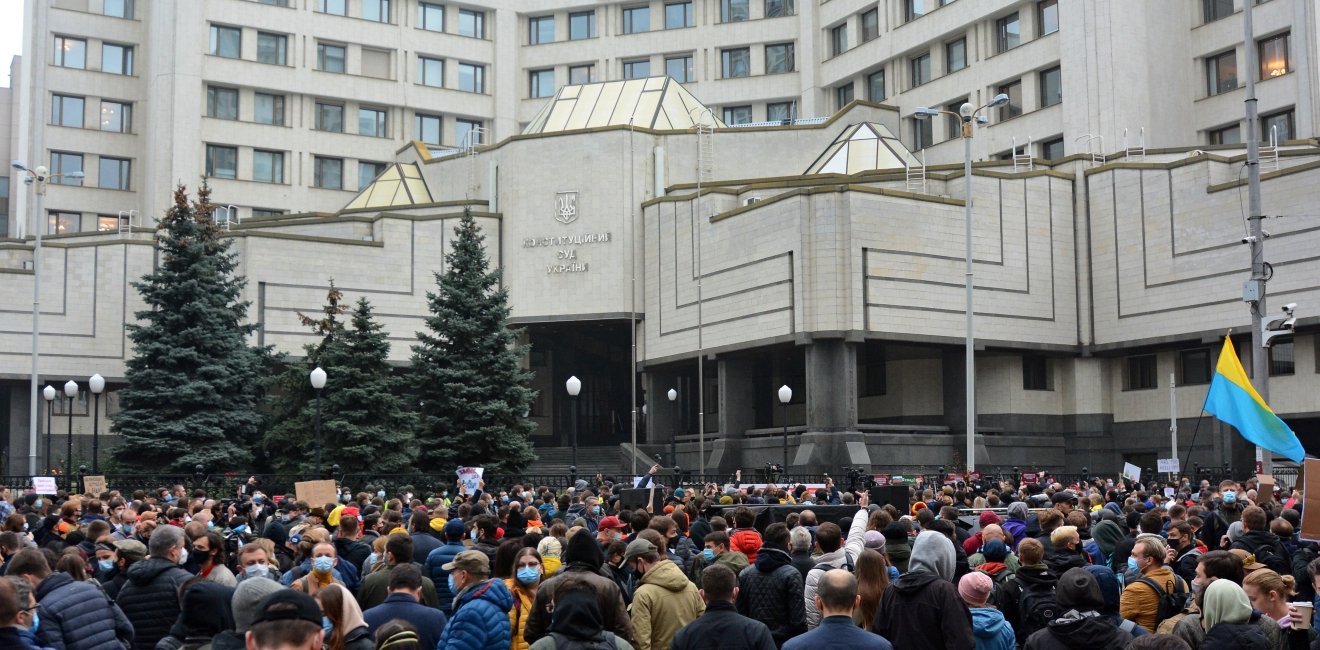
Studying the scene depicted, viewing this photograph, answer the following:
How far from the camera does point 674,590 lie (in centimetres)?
998

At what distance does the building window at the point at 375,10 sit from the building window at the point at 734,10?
17.3m

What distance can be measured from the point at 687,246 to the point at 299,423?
699 inches

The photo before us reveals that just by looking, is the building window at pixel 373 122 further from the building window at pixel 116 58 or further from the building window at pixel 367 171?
the building window at pixel 116 58

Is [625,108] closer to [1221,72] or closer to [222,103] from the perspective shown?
[222,103]

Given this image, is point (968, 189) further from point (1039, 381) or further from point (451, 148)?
point (451, 148)

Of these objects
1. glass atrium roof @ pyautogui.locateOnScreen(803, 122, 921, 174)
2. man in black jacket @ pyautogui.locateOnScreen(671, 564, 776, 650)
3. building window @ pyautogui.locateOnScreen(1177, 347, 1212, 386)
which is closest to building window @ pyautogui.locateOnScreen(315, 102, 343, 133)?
Answer: glass atrium roof @ pyautogui.locateOnScreen(803, 122, 921, 174)

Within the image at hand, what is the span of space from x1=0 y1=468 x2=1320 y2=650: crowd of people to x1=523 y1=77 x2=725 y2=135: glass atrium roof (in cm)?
4796

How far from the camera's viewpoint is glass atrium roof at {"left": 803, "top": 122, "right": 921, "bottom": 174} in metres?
56.8

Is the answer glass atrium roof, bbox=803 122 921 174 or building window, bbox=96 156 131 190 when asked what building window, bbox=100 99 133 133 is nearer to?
building window, bbox=96 156 131 190

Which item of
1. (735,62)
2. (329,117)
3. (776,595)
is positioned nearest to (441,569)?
(776,595)

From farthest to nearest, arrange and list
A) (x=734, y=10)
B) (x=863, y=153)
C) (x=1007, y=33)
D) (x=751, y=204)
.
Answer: (x=734, y=10), (x=1007, y=33), (x=863, y=153), (x=751, y=204)

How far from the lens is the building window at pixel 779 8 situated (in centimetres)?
7369

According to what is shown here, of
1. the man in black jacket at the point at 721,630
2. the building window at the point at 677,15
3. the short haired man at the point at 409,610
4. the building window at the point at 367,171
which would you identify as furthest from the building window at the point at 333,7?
the man in black jacket at the point at 721,630

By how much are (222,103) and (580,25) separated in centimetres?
1934
